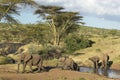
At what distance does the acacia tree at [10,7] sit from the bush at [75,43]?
1842cm

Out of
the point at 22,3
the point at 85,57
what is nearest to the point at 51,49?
the point at 85,57

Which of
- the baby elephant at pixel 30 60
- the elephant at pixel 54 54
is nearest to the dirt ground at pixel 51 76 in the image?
the baby elephant at pixel 30 60

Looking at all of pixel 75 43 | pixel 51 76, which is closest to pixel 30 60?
pixel 51 76

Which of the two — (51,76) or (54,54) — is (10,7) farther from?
(54,54)

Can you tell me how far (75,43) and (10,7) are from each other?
21205 mm

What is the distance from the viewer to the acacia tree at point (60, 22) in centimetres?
4775

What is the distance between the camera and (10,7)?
28266 millimetres

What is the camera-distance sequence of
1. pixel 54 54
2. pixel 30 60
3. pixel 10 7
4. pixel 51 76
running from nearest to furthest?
pixel 51 76
pixel 30 60
pixel 10 7
pixel 54 54

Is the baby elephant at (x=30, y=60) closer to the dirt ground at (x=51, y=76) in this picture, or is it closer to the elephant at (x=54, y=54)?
the dirt ground at (x=51, y=76)

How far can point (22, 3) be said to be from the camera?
90.5 ft

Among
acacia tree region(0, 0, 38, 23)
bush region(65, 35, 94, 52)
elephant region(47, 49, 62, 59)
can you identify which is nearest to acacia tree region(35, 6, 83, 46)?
bush region(65, 35, 94, 52)

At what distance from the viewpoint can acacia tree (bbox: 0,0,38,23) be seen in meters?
27.4

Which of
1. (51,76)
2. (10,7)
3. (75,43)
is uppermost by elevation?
(10,7)

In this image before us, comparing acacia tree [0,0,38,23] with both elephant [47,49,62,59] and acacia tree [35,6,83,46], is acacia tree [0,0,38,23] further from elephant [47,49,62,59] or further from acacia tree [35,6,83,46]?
acacia tree [35,6,83,46]
